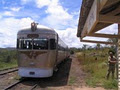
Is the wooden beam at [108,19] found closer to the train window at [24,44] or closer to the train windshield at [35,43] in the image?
the train windshield at [35,43]

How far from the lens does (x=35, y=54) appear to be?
572 inches

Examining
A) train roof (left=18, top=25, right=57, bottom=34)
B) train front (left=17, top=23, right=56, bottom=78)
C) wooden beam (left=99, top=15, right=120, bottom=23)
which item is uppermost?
train roof (left=18, top=25, right=57, bottom=34)

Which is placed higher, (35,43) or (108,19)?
(108,19)

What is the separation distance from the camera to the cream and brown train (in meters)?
14.4

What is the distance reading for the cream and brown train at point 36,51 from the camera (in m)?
14.4

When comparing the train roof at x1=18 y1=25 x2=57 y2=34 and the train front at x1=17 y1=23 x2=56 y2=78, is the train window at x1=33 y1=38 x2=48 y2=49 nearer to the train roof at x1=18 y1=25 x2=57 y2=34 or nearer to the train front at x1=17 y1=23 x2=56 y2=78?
the train front at x1=17 y1=23 x2=56 y2=78

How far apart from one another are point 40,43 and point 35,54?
0.68 meters

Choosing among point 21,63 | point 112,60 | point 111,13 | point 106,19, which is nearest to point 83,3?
point 111,13

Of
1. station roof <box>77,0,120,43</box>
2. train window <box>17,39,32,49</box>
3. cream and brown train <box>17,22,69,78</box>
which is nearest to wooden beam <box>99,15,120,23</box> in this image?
station roof <box>77,0,120,43</box>

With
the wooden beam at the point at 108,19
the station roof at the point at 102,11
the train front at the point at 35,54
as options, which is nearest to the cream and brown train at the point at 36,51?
the train front at the point at 35,54

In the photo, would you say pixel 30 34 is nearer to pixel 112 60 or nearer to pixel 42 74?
pixel 42 74

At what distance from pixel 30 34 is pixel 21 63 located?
1.73m

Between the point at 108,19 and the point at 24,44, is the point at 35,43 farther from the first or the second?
the point at 108,19

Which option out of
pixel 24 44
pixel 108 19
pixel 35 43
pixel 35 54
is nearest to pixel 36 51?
pixel 35 54
